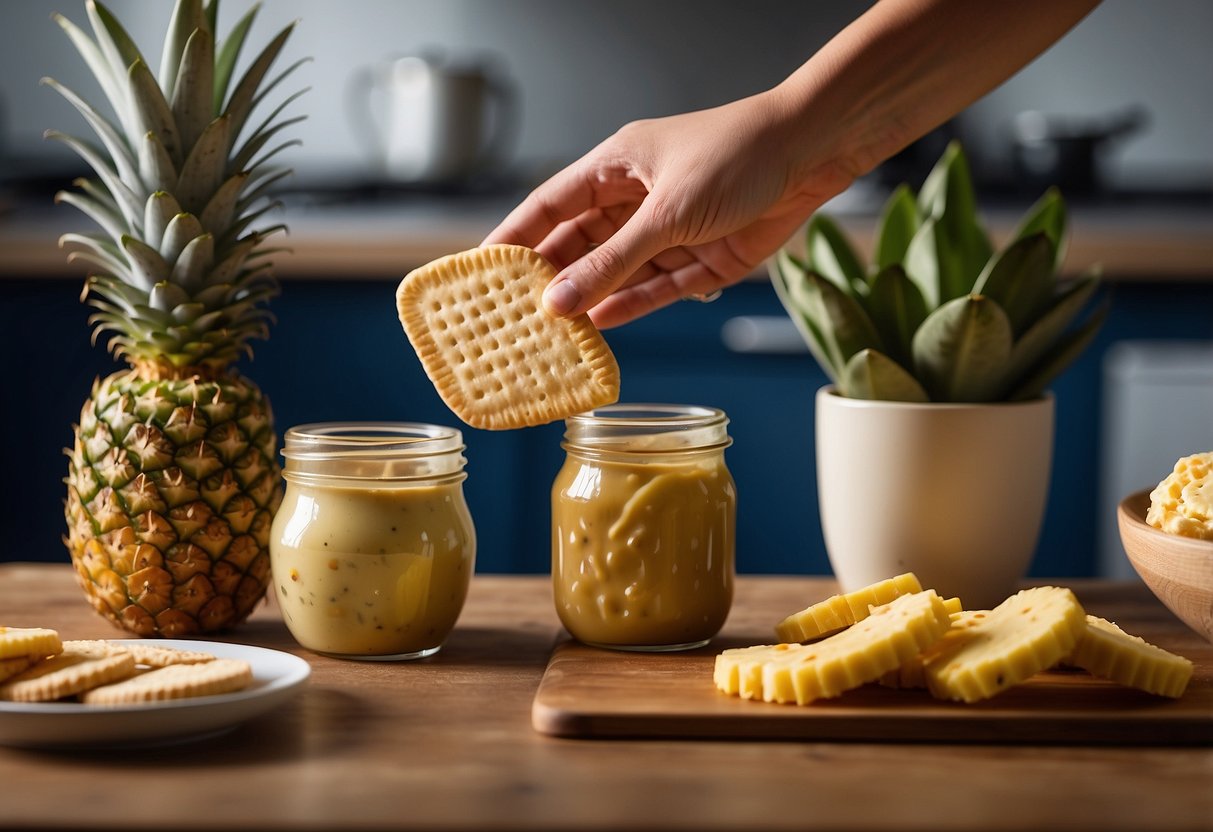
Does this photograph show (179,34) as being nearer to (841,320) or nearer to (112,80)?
(112,80)

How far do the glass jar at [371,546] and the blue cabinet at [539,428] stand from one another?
153 centimetres

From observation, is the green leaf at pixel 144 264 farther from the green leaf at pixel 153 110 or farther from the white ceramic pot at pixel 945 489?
the white ceramic pot at pixel 945 489

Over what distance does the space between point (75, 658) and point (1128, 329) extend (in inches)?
88.1

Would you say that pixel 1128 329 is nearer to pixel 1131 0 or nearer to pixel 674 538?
pixel 1131 0

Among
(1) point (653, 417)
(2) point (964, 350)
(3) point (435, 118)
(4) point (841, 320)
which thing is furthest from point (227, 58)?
(3) point (435, 118)

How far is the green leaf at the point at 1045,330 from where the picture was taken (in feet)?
4.22

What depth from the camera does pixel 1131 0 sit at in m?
3.49

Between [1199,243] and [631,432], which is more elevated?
[1199,243]

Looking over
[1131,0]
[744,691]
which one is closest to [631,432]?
[744,691]

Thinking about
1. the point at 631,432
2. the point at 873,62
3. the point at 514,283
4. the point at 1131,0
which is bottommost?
the point at 631,432

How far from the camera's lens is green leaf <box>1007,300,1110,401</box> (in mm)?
1318

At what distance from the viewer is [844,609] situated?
107cm

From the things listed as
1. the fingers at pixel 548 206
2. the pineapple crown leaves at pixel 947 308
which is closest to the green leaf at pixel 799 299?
the pineapple crown leaves at pixel 947 308

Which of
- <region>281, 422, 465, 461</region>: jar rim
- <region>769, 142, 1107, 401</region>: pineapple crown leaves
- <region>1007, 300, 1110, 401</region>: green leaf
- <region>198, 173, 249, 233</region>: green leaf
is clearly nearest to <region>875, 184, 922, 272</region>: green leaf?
<region>769, 142, 1107, 401</region>: pineapple crown leaves
